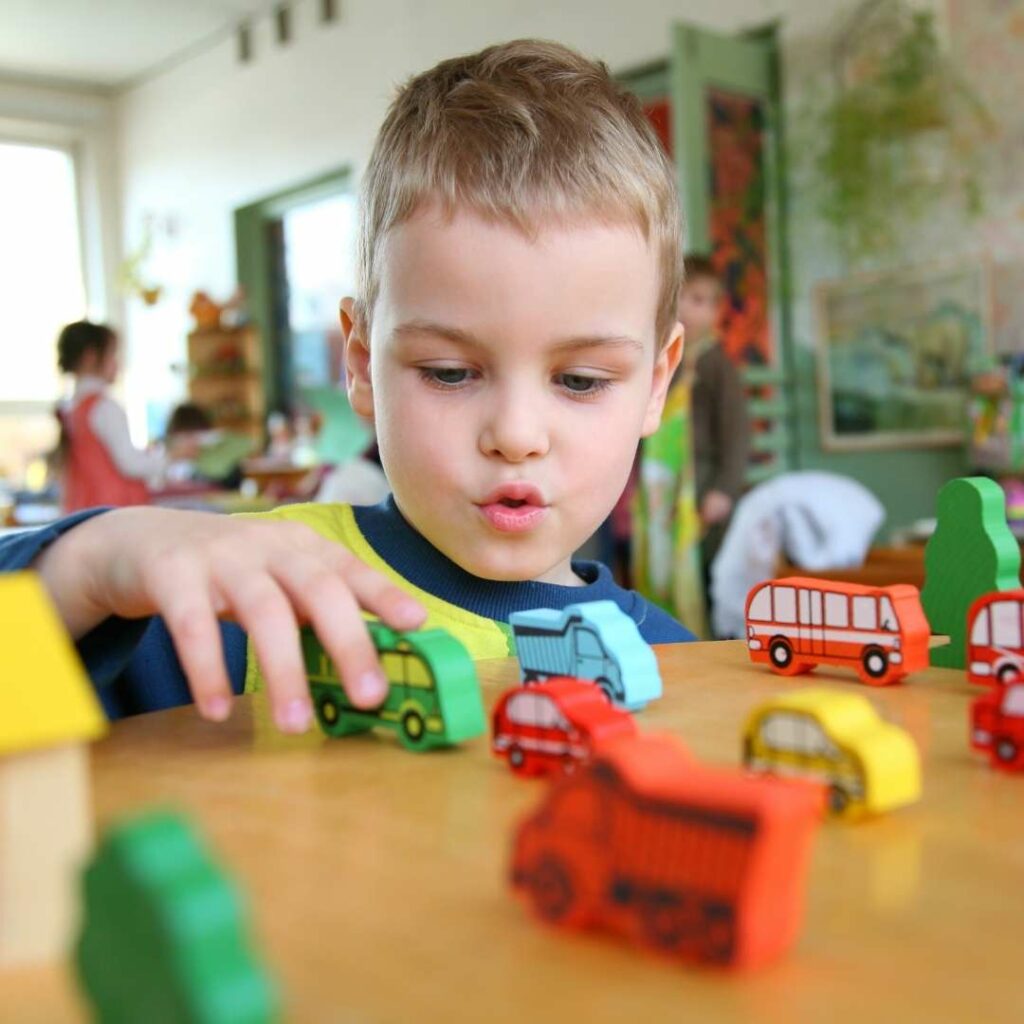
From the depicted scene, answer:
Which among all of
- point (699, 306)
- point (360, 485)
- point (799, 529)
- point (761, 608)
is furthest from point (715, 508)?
point (761, 608)

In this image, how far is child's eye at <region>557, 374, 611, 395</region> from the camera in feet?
2.55

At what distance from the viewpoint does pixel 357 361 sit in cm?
98

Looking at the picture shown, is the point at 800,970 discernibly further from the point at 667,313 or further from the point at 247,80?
the point at 247,80

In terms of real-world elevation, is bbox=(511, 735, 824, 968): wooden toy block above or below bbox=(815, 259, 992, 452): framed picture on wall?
below

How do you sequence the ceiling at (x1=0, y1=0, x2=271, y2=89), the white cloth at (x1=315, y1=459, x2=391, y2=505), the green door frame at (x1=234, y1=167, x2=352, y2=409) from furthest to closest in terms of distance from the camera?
the green door frame at (x1=234, y1=167, x2=352, y2=409)
the ceiling at (x1=0, y1=0, x2=271, y2=89)
the white cloth at (x1=315, y1=459, x2=391, y2=505)

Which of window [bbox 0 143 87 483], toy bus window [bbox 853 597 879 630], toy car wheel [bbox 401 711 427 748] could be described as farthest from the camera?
window [bbox 0 143 87 483]

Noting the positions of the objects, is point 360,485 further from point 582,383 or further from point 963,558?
point 963,558

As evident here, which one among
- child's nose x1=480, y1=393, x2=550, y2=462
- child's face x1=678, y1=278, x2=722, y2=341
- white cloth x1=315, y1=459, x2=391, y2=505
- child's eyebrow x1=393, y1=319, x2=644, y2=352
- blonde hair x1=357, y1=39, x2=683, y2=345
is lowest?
white cloth x1=315, y1=459, x2=391, y2=505

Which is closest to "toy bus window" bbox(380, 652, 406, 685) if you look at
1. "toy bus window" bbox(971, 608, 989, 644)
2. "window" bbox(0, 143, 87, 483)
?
"toy bus window" bbox(971, 608, 989, 644)

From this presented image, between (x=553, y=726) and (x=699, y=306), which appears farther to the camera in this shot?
(x=699, y=306)

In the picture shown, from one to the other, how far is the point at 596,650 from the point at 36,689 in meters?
0.26

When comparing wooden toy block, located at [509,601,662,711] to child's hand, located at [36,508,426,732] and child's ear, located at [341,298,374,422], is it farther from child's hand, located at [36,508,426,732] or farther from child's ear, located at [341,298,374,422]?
child's ear, located at [341,298,374,422]

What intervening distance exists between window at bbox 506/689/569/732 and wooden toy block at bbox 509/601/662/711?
0.08 m

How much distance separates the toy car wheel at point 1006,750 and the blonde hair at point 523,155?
18.1 inches
